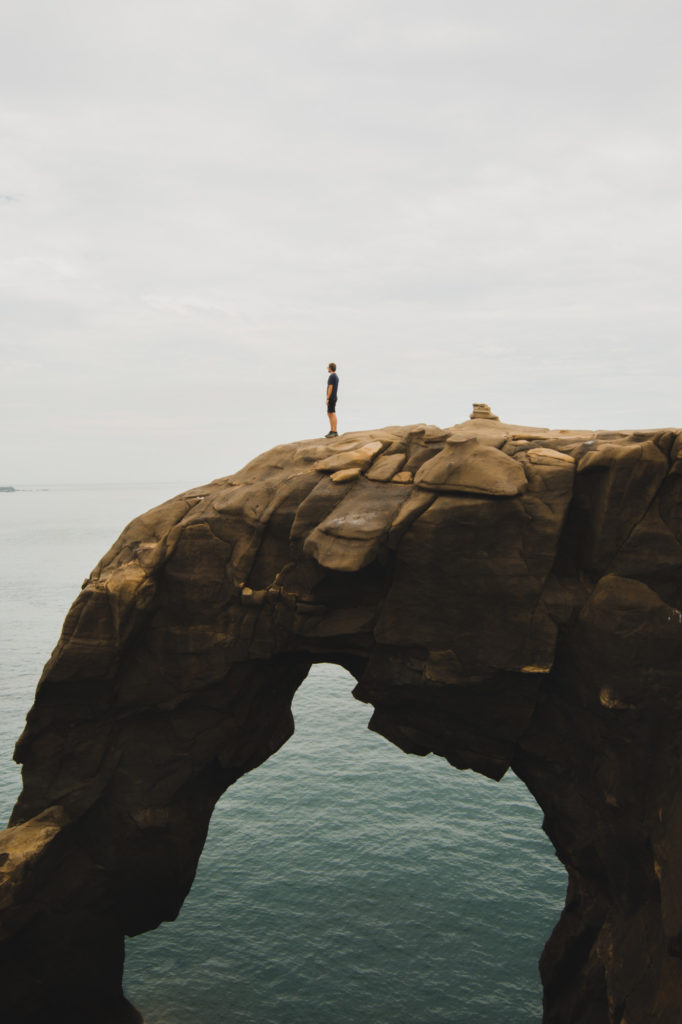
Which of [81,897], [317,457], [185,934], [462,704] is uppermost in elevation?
[317,457]

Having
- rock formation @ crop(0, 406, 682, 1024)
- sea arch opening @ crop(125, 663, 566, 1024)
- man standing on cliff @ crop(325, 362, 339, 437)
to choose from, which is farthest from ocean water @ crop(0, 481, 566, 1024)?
man standing on cliff @ crop(325, 362, 339, 437)

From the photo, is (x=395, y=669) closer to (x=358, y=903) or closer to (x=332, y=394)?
(x=332, y=394)

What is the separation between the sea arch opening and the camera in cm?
2577

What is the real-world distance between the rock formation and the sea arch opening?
3.15 metres

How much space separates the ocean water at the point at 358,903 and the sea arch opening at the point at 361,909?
2.7 inches

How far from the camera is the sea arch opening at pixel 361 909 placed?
25.8m

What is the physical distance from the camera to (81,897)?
24.0 meters

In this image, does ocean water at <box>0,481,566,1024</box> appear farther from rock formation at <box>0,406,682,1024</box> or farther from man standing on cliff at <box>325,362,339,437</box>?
man standing on cliff at <box>325,362,339,437</box>

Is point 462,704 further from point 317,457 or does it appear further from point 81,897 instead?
point 81,897

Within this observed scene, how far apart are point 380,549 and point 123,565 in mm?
8968

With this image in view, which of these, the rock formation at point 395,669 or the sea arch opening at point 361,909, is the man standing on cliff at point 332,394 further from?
the sea arch opening at point 361,909

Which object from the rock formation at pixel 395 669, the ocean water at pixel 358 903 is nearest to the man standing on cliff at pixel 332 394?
the rock formation at pixel 395 669

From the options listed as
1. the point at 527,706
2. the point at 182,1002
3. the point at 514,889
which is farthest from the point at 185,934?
the point at 527,706

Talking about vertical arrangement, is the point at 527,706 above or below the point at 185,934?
above
